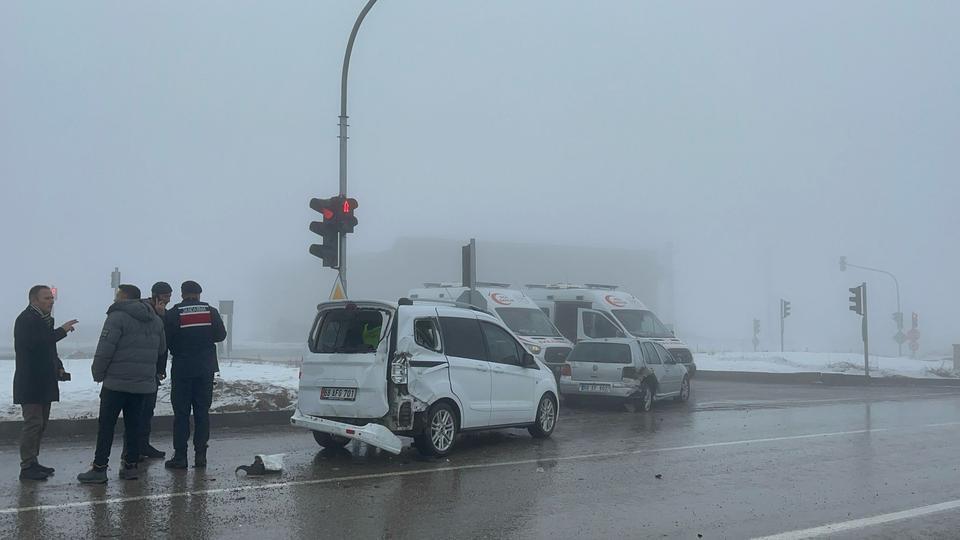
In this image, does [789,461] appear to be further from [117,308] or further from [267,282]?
[267,282]

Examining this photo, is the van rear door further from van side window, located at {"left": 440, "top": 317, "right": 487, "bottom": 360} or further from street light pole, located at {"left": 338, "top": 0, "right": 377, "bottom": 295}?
street light pole, located at {"left": 338, "top": 0, "right": 377, "bottom": 295}

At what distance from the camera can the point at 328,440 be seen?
10.6 metres

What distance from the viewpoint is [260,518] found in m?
6.77

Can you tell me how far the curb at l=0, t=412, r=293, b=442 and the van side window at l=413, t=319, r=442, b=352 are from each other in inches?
176

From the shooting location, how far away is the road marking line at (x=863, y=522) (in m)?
6.52

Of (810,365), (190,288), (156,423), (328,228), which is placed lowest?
(810,365)

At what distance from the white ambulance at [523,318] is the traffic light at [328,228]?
5975mm

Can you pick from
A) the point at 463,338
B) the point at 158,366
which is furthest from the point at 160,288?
the point at 463,338

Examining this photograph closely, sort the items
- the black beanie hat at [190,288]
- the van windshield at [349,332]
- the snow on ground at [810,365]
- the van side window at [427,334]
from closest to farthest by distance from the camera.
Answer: the black beanie hat at [190,288]
the van windshield at [349,332]
the van side window at [427,334]
the snow on ground at [810,365]

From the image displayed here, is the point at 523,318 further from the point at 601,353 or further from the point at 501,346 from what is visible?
the point at 501,346

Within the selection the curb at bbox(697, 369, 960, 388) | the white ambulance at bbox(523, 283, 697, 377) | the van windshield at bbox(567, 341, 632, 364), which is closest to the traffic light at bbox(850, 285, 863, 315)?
the curb at bbox(697, 369, 960, 388)

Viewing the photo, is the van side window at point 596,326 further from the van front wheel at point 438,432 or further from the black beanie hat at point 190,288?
the black beanie hat at point 190,288

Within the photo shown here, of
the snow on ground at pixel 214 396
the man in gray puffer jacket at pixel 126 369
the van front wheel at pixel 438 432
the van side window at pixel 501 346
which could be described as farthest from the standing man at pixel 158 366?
the van side window at pixel 501 346

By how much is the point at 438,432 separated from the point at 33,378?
4288 mm
